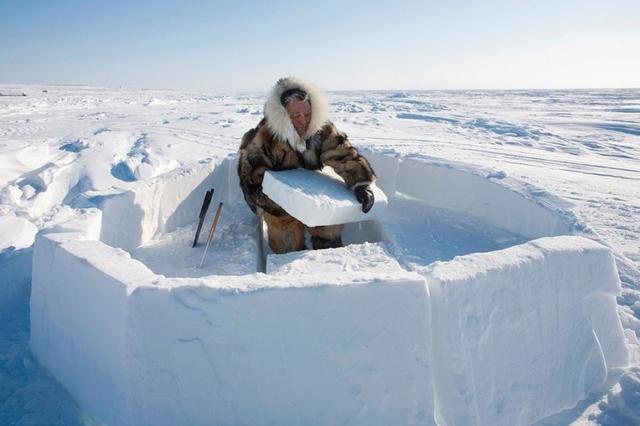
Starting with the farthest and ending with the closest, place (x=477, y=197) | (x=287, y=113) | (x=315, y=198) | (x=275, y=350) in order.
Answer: (x=477, y=197)
(x=287, y=113)
(x=315, y=198)
(x=275, y=350)

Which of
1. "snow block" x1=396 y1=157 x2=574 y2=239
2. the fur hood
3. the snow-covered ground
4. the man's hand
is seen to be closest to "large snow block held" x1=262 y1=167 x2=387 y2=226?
the man's hand

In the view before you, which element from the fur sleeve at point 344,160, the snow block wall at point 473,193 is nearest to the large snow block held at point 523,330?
the snow block wall at point 473,193

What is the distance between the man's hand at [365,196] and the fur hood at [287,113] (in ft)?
2.00

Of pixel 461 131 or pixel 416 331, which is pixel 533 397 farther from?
pixel 461 131

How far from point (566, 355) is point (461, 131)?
11671mm

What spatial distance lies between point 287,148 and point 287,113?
0.26 m

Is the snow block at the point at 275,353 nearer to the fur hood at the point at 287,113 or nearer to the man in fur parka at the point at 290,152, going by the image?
Result: the man in fur parka at the point at 290,152

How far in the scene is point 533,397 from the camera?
1.45m

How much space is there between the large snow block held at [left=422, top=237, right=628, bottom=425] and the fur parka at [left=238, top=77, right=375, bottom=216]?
1.39 metres

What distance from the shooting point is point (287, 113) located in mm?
2779

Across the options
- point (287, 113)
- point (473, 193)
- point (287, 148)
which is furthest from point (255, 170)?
point (473, 193)

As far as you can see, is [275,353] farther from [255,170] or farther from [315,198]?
[255,170]

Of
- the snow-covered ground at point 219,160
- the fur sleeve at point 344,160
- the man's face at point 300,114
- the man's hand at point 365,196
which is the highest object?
the man's face at point 300,114

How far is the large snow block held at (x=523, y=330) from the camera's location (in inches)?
52.5
